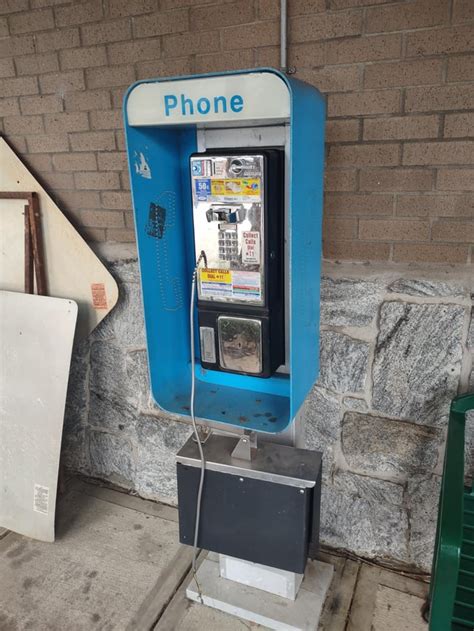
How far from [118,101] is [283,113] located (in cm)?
100

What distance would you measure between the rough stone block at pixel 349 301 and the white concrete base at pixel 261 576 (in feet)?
3.05

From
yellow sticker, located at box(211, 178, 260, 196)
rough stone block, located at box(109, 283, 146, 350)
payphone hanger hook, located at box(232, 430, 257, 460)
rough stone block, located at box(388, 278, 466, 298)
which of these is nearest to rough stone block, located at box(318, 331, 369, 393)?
rough stone block, located at box(388, 278, 466, 298)

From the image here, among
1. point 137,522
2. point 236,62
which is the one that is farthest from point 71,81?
point 137,522

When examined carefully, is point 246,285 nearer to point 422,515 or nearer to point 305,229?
point 305,229

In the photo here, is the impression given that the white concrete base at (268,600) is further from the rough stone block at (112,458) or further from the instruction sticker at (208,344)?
the instruction sticker at (208,344)

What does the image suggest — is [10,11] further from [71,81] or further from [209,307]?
[209,307]

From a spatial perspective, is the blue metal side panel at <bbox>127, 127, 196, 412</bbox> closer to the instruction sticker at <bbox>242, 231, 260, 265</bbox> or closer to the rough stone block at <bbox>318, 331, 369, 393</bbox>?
the instruction sticker at <bbox>242, 231, 260, 265</bbox>

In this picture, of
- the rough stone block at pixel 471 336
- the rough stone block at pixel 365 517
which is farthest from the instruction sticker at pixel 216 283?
the rough stone block at pixel 365 517

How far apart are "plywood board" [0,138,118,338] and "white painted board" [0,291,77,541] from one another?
0.11 meters

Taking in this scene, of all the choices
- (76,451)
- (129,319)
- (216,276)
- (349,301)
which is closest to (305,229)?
(216,276)

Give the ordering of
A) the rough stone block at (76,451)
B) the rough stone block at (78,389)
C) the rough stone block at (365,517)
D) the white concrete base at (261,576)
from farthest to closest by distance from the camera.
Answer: the rough stone block at (76,451) → the rough stone block at (78,389) → the rough stone block at (365,517) → the white concrete base at (261,576)

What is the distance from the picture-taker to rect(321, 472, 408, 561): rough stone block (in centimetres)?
199

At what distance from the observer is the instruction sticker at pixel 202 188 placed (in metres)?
1.51

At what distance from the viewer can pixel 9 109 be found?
230 centimetres
